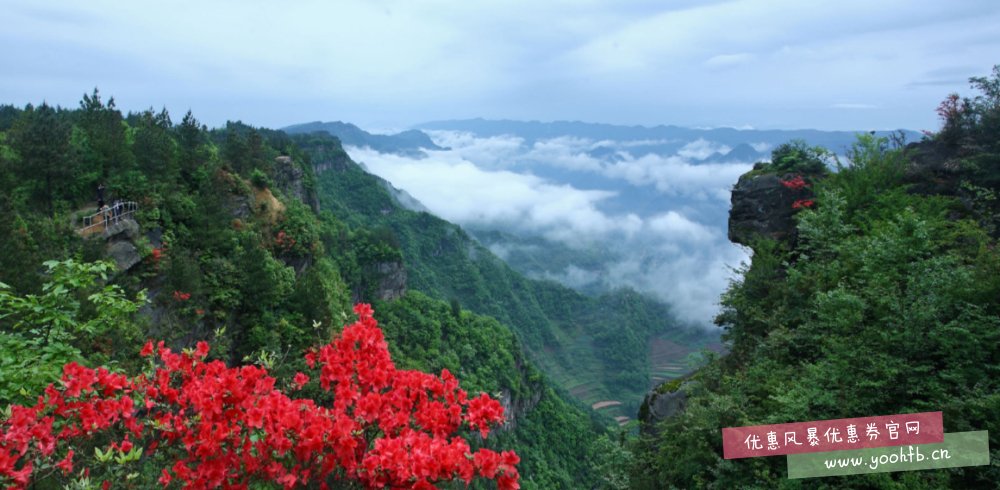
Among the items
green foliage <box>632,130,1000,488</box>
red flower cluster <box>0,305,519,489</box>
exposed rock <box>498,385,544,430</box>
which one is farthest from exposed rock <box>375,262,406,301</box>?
red flower cluster <box>0,305,519,489</box>

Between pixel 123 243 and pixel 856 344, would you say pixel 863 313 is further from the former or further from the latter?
pixel 123 243

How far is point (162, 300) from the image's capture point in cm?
1838

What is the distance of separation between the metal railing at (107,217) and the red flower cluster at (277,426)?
17202 mm

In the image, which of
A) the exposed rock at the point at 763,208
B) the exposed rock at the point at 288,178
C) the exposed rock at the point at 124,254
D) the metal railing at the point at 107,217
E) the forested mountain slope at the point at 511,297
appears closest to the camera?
the exposed rock at the point at 763,208

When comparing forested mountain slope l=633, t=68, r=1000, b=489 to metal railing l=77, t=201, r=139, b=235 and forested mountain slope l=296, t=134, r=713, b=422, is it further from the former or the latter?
forested mountain slope l=296, t=134, r=713, b=422

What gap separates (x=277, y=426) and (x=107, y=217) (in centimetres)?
2025

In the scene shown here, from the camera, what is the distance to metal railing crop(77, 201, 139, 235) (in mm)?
18334

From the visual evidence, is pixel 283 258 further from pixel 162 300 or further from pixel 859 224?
pixel 859 224

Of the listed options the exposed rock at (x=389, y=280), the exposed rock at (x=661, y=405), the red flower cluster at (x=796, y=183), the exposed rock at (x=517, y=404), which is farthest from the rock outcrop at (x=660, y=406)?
the exposed rock at (x=389, y=280)

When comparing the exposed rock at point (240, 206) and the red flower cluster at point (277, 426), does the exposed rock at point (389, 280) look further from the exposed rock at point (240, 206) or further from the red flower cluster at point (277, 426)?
the red flower cluster at point (277, 426)

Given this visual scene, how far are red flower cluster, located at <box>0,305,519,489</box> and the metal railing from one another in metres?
17.2

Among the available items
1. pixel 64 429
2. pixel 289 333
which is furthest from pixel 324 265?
pixel 64 429

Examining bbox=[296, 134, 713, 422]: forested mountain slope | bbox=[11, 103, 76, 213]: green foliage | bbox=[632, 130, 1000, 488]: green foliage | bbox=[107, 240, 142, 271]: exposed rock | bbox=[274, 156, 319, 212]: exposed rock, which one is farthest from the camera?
bbox=[296, 134, 713, 422]: forested mountain slope

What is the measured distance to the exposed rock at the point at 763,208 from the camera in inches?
663
